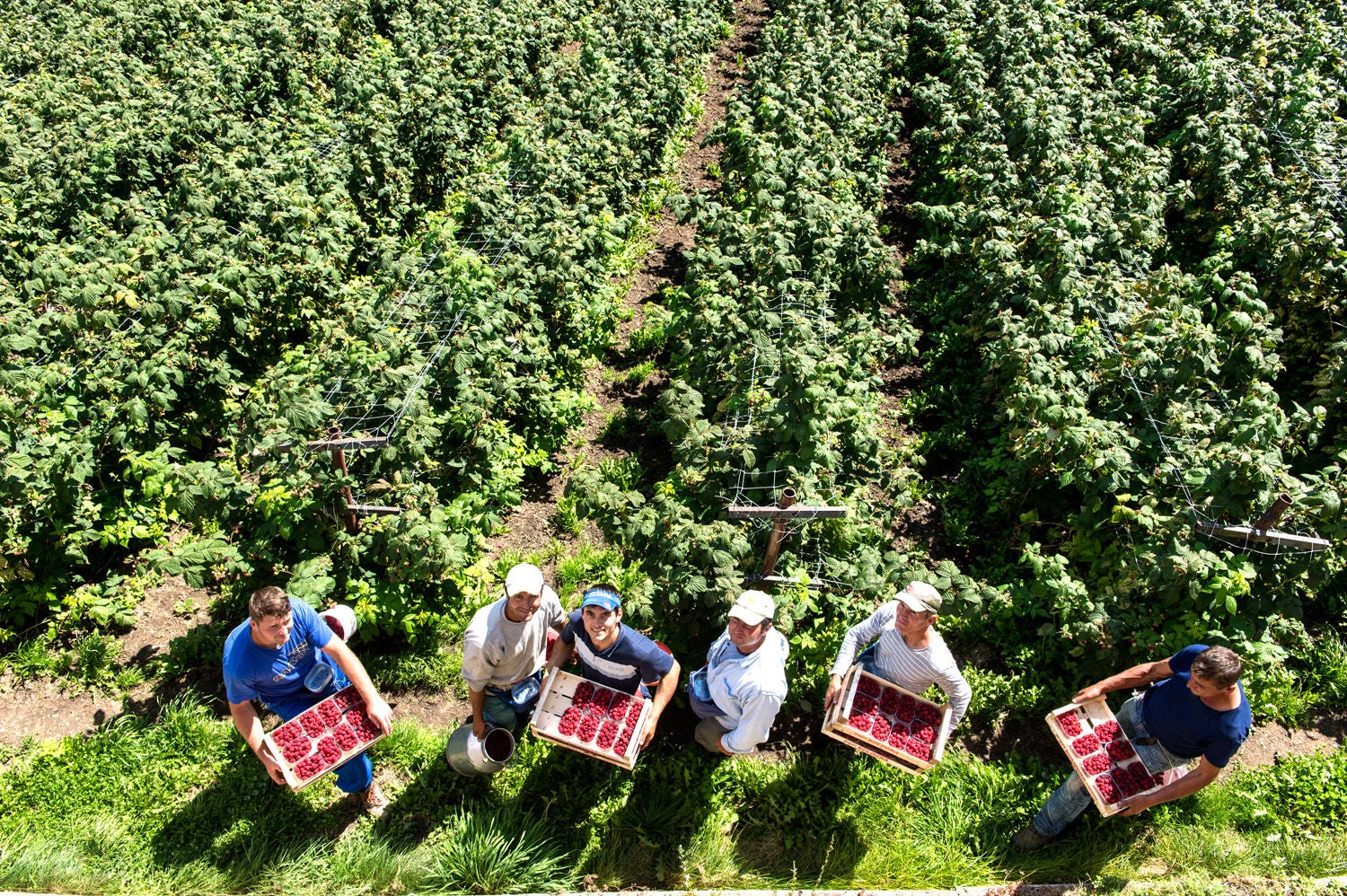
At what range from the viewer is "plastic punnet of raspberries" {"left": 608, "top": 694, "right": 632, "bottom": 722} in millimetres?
4668

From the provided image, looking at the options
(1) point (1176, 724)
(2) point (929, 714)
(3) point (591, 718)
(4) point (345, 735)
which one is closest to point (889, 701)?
(2) point (929, 714)

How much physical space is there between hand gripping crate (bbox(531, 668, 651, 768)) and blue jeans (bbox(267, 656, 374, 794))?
44.0 inches

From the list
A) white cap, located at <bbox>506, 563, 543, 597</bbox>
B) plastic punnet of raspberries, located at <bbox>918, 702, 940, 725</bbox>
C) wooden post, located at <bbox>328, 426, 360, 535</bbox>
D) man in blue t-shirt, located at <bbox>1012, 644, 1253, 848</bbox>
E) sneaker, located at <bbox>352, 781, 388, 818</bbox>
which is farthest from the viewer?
wooden post, located at <bbox>328, 426, 360, 535</bbox>

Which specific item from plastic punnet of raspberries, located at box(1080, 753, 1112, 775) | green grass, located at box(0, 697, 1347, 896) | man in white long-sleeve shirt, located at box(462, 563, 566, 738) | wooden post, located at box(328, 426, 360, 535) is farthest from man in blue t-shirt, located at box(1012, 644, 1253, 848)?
wooden post, located at box(328, 426, 360, 535)

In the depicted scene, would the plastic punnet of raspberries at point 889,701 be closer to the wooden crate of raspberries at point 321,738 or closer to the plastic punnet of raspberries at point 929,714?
the plastic punnet of raspberries at point 929,714

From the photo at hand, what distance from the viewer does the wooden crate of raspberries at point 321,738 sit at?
4285 millimetres

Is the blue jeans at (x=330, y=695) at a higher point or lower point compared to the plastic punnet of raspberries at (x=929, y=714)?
lower

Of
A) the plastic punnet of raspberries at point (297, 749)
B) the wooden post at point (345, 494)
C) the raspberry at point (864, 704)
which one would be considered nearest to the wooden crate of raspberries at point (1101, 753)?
the raspberry at point (864, 704)

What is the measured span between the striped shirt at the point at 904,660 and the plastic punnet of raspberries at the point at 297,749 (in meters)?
2.90

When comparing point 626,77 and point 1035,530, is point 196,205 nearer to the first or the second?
point 626,77

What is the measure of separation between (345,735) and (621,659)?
4.98 ft

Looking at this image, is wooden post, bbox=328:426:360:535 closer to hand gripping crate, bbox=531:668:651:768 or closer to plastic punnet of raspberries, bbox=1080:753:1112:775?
hand gripping crate, bbox=531:668:651:768

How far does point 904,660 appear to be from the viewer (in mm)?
4770

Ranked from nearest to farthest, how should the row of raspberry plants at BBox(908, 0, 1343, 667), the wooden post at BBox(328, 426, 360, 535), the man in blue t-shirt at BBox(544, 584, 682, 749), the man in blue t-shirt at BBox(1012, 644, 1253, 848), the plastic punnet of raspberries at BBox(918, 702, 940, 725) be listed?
the man in blue t-shirt at BBox(1012, 644, 1253, 848) < the man in blue t-shirt at BBox(544, 584, 682, 749) < the plastic punnet of raspberries at BBox(918, 702, 940, 725) < the wooden post at BBox(328, 426, 360, 535) < the row of raspberry plants at BBox(908, 0, 1343, 667)
